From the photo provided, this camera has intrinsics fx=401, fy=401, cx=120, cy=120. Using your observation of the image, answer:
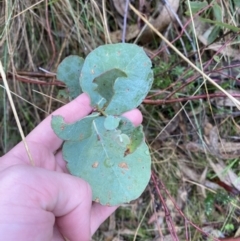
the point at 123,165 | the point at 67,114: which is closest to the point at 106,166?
the point at 123,165

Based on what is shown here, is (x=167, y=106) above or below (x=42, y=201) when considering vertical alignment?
below

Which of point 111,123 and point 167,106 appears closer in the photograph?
point 111,123

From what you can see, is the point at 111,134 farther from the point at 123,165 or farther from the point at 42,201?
the point at 42,201

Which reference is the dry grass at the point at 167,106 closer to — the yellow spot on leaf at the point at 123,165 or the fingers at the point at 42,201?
the yellow spot on leaf at the point at 123,165

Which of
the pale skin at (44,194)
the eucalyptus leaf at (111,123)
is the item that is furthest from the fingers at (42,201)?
the eucalyptus leaf at (111,123)

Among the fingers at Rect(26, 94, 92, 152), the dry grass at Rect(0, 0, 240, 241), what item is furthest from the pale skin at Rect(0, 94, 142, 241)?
the dry grass at Rect(0, 0, 240, 241)

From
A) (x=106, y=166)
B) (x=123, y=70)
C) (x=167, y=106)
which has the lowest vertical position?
(x=167, y=106)
